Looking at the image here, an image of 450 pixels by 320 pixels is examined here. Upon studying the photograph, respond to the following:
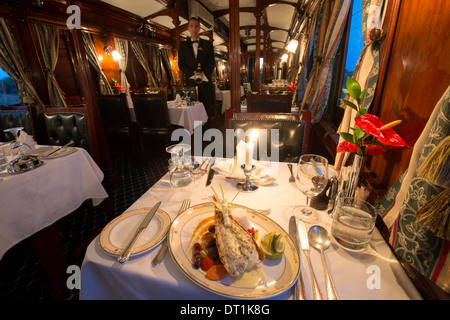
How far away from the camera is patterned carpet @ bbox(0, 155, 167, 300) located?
144cm

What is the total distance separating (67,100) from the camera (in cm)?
534

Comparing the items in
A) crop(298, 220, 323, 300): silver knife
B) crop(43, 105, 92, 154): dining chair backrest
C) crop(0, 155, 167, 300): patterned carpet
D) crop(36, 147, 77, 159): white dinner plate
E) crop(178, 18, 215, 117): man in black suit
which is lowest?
crop(0, 155, 167, 300): patterned carpet

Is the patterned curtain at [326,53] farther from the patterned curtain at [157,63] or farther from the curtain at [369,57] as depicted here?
the patterned curtain at [157,63]

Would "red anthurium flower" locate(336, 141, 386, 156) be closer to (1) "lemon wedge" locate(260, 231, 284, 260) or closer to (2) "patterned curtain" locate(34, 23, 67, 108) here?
(1) "lemon wedge" locate(260, 231, 284, 260)

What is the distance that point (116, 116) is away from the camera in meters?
3.30

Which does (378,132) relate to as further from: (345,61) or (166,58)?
(166,58)

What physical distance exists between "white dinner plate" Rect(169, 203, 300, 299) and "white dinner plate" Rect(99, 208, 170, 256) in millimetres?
58

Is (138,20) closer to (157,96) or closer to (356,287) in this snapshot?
(157,96)

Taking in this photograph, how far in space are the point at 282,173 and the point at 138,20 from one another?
27.6 ft

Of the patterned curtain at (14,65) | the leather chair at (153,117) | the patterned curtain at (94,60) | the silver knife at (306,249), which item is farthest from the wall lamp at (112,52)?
the silver knife at (306,249)

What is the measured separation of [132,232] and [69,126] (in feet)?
6.25

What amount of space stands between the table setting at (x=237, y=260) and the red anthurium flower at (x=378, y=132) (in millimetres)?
204

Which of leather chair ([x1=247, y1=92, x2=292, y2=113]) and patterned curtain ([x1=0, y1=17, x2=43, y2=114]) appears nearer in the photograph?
leather chair ([x1=247, y1=92, x2=292, y2=113])

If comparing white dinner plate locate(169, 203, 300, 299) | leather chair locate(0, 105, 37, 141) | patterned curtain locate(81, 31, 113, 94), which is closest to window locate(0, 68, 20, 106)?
patterned curtain locate(81, 31, 113, 94)
